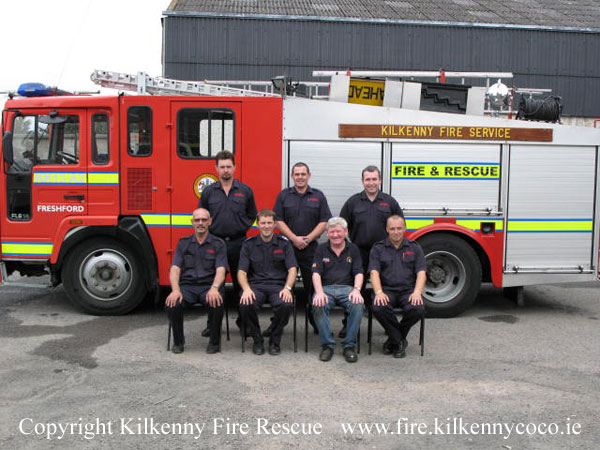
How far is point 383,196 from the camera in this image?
6.34 metres

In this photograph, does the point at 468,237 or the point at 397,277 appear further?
the point at 468,237

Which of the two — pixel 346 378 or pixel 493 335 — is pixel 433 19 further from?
pixel 346 378

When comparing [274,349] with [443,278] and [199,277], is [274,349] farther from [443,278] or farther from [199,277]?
[443,278]

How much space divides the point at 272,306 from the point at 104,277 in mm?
2387

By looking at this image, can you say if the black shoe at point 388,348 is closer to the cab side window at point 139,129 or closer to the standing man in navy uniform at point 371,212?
the standing man in navy uniform at point 371,212

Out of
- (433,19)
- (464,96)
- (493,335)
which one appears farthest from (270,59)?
(493,335)

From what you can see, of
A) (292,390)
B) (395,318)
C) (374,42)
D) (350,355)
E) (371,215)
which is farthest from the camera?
(374,42)

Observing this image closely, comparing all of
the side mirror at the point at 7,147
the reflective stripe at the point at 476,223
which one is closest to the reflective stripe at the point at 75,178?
the side mirror at the point at 7,147

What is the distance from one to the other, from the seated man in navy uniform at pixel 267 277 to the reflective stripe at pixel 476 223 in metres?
2.34

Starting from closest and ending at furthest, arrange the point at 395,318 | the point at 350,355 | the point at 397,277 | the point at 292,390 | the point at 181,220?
the point at 292,390 < the point at 350,355 < the point at 395,318 < the point at 397,277 < the point at 181,220

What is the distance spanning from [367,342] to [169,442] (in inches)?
111

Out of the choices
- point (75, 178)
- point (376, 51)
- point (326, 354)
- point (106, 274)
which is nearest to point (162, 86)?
point (75, 178)

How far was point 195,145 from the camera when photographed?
273 inches

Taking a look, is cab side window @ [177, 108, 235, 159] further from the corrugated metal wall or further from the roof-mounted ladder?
the corrugated metal wall
